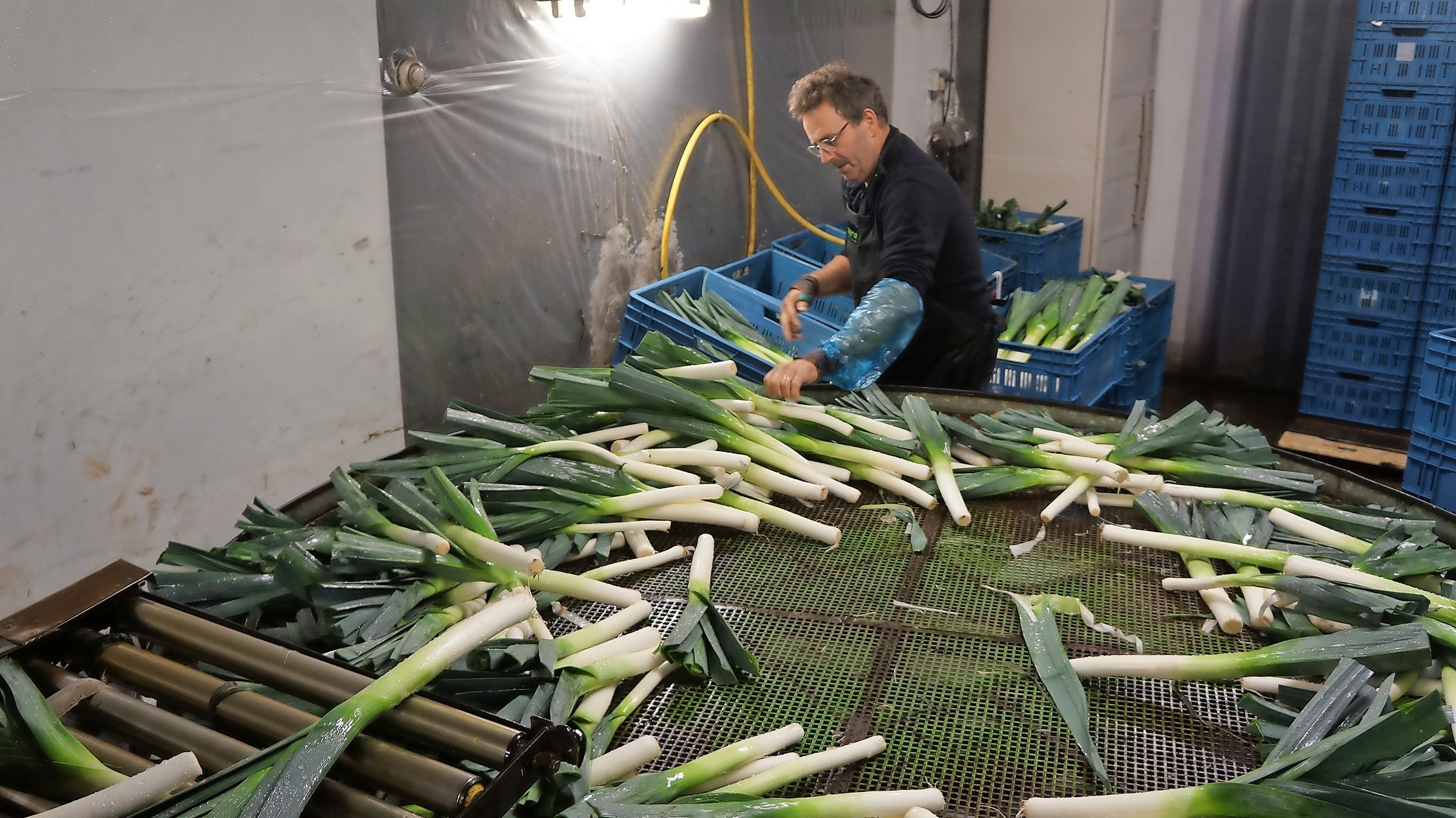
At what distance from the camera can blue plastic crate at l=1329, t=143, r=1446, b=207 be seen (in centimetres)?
520

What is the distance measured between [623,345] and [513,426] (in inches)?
61.9

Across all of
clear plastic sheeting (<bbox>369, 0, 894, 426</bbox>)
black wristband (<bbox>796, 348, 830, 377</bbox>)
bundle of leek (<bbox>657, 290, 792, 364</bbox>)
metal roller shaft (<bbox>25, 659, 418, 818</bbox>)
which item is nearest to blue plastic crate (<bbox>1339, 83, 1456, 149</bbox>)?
clear plastic sheeting (<bbox>369, 0, 894, 426</bbox>)

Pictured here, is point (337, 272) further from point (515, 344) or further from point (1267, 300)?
point (1267, 300)

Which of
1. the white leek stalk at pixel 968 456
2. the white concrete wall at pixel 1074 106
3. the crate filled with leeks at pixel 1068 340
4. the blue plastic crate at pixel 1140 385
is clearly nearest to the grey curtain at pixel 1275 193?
the white concrete wall at pixel 1074 106

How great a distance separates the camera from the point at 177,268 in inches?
104

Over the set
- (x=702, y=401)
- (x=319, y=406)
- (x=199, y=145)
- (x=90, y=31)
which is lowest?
(x=319, y=406)

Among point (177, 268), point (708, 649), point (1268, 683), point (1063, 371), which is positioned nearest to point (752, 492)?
point (708, 649)

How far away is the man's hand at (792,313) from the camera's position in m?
3.39

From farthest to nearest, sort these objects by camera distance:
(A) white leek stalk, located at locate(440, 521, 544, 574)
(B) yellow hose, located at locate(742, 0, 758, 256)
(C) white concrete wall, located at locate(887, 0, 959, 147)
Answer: (C) white concrete wall, located at locate(887, 0, 959, 147)
(B) yellow hose, located at locate(742, 0, 758, 256)
(A) white leek stalk, located at locate(440, 521, 544, 574)

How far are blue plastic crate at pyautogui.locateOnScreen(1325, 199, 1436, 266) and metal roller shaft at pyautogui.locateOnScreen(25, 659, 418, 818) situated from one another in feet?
18.8

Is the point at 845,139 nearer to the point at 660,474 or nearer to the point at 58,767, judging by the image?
the point at 660,474

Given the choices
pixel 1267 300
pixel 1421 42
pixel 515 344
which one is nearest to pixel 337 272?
pixel 515 344

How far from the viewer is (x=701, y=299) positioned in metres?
3.73

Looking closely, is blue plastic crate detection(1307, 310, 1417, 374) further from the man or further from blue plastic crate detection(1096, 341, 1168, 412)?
the man
